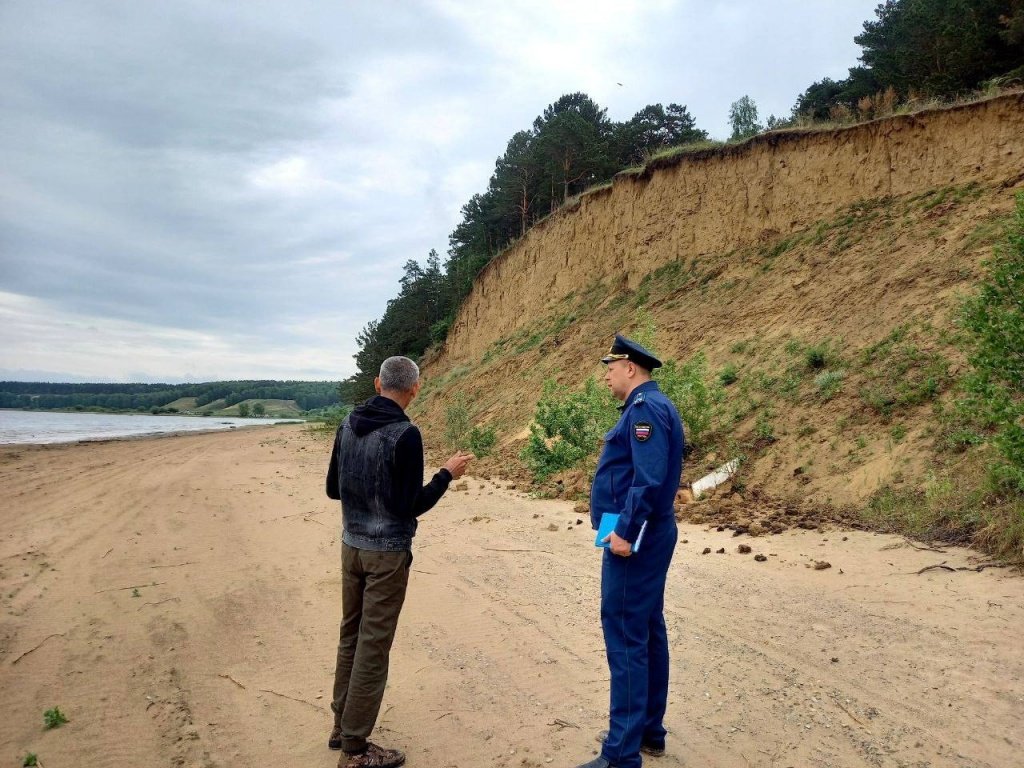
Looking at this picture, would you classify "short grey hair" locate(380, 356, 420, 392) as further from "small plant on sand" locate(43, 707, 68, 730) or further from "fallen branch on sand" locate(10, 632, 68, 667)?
"fallen branch on sand" locate(10, 632, 68, 667)

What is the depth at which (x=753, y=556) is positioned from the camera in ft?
23.0

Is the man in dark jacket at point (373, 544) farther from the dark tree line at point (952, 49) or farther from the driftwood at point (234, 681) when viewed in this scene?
the dark tree line at point (952, 49)

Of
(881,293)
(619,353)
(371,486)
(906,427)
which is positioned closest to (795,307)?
(881,293)

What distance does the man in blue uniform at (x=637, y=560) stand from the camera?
3.02m

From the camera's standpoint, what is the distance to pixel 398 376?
354 centimetres

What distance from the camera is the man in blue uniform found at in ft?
9.91

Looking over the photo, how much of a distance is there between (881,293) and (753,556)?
29.1ft

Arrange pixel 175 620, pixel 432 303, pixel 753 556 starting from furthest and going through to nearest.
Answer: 1. pixel 432 303
2. pixel 753 556
3. pixel 175 620

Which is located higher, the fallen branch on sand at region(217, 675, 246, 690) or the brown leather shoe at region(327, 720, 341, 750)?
the brown leather shoe at region(327, 720, 341, 750)

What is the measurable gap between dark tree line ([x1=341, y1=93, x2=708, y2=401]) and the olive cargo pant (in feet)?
90.5

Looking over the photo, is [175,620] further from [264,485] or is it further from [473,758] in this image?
[264,485]

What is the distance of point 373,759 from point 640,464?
207 cm

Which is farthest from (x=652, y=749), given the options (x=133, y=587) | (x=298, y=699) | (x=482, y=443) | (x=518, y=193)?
(x=518, y=193)

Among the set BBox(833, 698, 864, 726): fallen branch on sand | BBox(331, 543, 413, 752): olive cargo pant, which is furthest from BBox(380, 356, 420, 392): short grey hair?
BBox(833, 698, 864, 726): fallen branch on sand
